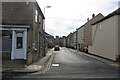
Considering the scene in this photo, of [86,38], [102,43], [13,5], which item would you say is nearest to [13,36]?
[13,5]

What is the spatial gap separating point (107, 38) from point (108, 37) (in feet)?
1.80

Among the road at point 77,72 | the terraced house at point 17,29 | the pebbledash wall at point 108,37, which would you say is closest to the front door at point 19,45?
the terraced house at point 17,29

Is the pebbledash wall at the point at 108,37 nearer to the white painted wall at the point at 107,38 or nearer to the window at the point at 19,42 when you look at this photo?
the white painted wall at the point at 107,38

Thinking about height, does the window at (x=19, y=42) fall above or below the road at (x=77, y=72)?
above

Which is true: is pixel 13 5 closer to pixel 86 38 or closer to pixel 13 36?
pixel 13 36

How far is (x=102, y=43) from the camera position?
3803cm

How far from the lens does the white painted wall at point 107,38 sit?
3078cm

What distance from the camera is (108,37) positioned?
34188mm

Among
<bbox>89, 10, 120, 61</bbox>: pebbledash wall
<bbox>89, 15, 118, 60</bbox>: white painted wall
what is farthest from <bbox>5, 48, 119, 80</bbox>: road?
<bbox>89, 15, 118, 60</bbox>: white painted wall

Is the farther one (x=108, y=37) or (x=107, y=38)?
(x=107, y=38)

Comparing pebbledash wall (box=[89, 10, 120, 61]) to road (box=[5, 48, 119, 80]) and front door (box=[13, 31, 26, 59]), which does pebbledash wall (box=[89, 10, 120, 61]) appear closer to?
road (box=[5, 48, 119, 80])

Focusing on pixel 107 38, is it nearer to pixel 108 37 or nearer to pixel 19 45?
pixel 108 37

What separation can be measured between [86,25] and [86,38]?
3.57m

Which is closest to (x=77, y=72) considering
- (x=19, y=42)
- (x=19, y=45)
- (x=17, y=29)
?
(x=17, y=29)
